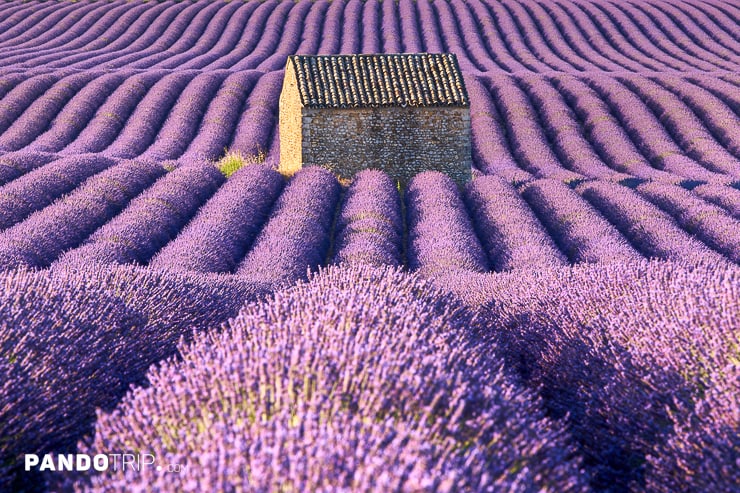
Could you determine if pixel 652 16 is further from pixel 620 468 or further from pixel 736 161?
pixel 620 468

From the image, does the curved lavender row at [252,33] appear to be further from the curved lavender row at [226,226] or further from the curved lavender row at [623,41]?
the curved lavender row at [623,41]

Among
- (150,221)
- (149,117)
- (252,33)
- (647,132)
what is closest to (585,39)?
(252,33)

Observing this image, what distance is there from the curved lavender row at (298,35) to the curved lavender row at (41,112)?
689 centimetres

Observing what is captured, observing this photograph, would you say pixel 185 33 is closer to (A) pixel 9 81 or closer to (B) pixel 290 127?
(A) pixel 9 81

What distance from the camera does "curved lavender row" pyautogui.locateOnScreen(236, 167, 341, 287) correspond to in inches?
322

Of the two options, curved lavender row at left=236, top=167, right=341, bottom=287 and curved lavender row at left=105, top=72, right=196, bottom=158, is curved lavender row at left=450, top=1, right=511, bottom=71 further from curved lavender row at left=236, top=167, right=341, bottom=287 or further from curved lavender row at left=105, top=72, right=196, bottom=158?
curved lavender row at left=236, top=167, right=341, bottom=287

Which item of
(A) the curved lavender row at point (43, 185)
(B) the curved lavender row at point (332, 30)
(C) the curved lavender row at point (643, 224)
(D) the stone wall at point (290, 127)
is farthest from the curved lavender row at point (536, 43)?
(A) the curved lavender row at point (43, 185)

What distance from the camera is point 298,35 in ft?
123

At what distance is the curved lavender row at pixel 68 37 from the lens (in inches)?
1176

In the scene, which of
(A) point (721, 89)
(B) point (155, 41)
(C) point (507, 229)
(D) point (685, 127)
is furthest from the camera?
(B) point (155, 41)

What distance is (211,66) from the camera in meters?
29.3

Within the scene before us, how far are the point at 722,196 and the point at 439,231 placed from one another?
20.2ft

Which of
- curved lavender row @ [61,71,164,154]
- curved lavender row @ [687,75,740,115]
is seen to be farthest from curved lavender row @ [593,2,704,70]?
curved lavender row @ [61,71,164,154]

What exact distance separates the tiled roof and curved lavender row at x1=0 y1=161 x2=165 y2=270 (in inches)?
177
